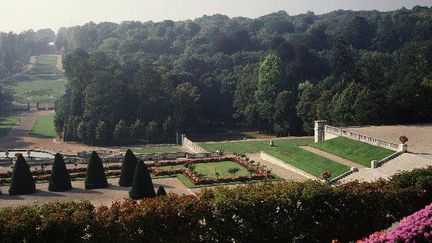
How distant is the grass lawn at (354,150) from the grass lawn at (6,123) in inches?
2313

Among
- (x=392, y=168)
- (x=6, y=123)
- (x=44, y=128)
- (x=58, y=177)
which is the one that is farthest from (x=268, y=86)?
(x=6, y=123)

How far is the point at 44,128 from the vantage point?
10356 cm

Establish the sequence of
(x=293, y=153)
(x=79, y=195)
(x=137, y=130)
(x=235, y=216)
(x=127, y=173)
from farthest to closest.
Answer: (x=137, y=130) → (x=293, y=153) → (x=127, y=173) → (x=79, y=195) → (x=235, y=216)

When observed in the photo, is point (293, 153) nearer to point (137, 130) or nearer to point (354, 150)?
point (354, 150)

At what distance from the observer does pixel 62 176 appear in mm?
49188

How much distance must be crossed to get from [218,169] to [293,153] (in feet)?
29.4

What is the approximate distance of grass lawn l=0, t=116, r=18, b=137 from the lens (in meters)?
96.9

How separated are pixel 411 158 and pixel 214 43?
327 feet

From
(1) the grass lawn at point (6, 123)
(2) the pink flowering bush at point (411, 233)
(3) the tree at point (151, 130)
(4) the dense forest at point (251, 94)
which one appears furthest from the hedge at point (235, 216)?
(1) the grass lawn at point (6, 123)

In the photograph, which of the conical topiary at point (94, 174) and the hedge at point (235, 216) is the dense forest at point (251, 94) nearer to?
the conical topiary at point (94, 174)

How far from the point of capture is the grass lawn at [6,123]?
96944 mm

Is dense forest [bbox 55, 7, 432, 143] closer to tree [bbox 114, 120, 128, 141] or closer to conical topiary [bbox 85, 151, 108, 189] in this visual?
tree [bbox 114, 120, 128, 141]

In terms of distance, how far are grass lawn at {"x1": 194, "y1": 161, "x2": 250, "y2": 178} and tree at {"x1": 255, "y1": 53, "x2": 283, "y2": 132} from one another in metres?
33.5

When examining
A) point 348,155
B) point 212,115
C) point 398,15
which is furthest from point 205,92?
point 398,15
